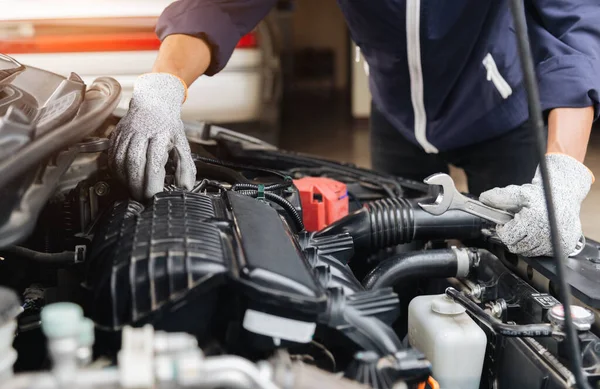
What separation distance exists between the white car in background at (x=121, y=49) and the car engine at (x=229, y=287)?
135 centimetres

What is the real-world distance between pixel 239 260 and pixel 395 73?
972 millimetres

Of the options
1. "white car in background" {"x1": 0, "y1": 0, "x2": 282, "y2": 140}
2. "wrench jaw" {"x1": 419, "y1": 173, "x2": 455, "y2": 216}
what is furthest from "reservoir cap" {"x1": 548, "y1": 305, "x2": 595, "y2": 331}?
"white car in background" {"x1": 0, "y1": 0, "x2": 282, "y2": 140}

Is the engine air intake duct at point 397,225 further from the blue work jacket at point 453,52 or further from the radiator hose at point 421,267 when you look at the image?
the blue work jacket at point 453,52

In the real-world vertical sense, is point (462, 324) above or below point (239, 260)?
below

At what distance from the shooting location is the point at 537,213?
2.95ft

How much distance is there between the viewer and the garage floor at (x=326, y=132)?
167 inches

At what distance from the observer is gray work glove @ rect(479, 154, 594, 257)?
0.89 metres

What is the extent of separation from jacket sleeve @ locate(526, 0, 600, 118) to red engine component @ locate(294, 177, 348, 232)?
448 millimetres

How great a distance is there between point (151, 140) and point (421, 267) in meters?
0.46

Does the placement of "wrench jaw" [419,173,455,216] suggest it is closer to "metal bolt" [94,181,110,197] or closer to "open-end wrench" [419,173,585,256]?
"open-end wrench" [419,173,585,256]

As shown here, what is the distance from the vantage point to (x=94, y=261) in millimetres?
697

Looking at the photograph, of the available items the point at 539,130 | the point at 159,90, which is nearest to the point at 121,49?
the point at 159,90

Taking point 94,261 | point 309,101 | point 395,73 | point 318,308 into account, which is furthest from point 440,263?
point 309,101

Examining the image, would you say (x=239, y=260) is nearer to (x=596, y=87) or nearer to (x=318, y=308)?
(x=318, y=308)
